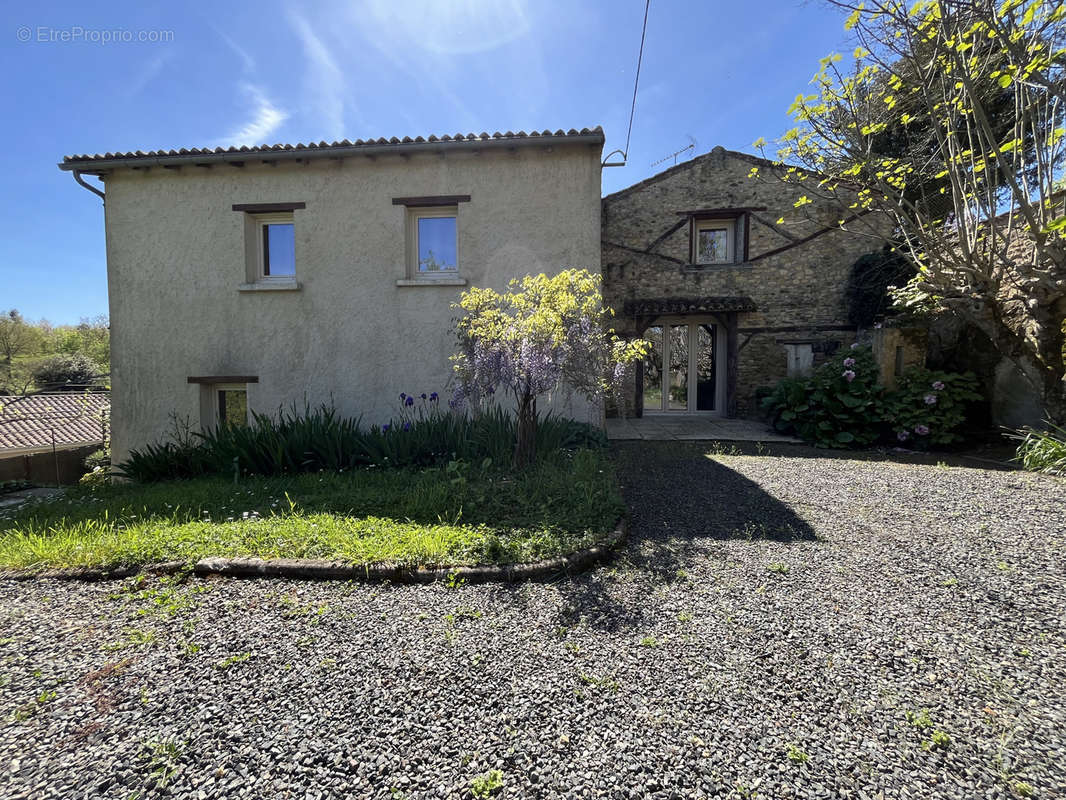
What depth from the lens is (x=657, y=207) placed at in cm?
866

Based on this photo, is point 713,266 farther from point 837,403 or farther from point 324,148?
point 324,148

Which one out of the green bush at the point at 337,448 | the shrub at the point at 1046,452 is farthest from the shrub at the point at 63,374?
the shrub at the point at 1046,452

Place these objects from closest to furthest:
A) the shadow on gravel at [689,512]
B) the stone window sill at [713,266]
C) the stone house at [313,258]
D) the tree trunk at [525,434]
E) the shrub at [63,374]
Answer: the shadow on gravel at [689,512] → the tree trunk at [525,434] → the stone house at [313,258] → the stone window sill at [713,266] → the shrub at [63,374]

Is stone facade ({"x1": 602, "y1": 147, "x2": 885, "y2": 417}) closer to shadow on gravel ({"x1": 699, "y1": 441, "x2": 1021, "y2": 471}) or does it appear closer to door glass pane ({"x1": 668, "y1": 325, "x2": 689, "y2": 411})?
door glass pane ({"x1": 668, "y1": 325, "x2": 689, "y2": 411})

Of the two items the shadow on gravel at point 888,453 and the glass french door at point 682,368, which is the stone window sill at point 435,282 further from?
the glass french door at point 682,368

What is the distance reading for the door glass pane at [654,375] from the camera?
354 inches

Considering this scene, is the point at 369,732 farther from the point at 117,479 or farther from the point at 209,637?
the point at 117,479

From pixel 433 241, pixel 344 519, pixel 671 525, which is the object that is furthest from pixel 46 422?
pixel 671 525

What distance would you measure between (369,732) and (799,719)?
55.7 inches

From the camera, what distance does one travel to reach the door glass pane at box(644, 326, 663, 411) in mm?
8992

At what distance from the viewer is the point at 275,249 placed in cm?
621

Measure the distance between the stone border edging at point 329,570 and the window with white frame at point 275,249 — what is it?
4.84 metres

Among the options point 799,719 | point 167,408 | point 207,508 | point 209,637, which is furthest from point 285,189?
point 799,719

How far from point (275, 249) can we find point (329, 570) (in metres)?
5.84
